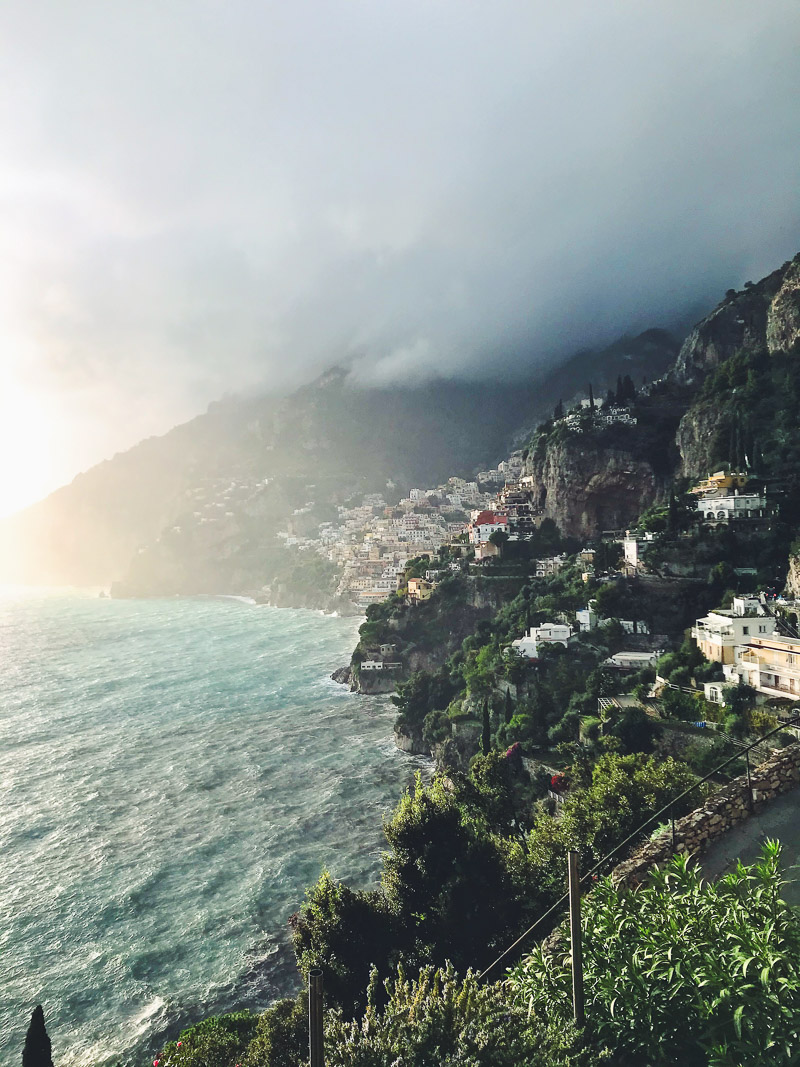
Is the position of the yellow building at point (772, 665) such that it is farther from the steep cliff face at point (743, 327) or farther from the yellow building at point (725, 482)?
the steep cliff face at point (743, 327)

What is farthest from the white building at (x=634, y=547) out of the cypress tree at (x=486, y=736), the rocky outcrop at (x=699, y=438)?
the cypress tree at (x=486, y=736)

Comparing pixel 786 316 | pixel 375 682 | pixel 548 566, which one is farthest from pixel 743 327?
pixel 375 682

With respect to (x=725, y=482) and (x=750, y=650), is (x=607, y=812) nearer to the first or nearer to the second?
(x=750, y=650)

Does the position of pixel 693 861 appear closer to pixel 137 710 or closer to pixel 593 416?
pixel 137 710

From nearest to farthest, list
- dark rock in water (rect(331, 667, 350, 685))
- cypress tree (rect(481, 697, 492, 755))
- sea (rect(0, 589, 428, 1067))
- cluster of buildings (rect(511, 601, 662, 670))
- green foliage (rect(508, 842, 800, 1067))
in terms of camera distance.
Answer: green foliage (rect(508, 842, 800, 1067))
sea (rect(0, 589, 428, 1067))
cypress tree (rect(481, 697, 492, 755))
cluster of buildings (rect(511, 601, 662, 670))
dark rock in water (rect(331, 667, 350, 685))

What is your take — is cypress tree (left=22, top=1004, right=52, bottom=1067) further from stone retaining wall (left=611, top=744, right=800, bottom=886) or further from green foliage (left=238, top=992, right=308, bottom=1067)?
stone retaining wall (left=611, top=744, right=800, bottom=886)

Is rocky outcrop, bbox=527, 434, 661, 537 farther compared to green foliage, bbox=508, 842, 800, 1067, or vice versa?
rocky outcrop, bbox=527, 434, 661, 537

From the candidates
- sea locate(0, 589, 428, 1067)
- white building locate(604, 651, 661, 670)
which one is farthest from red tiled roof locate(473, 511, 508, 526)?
white building locate(604, 651, 661, 670)
